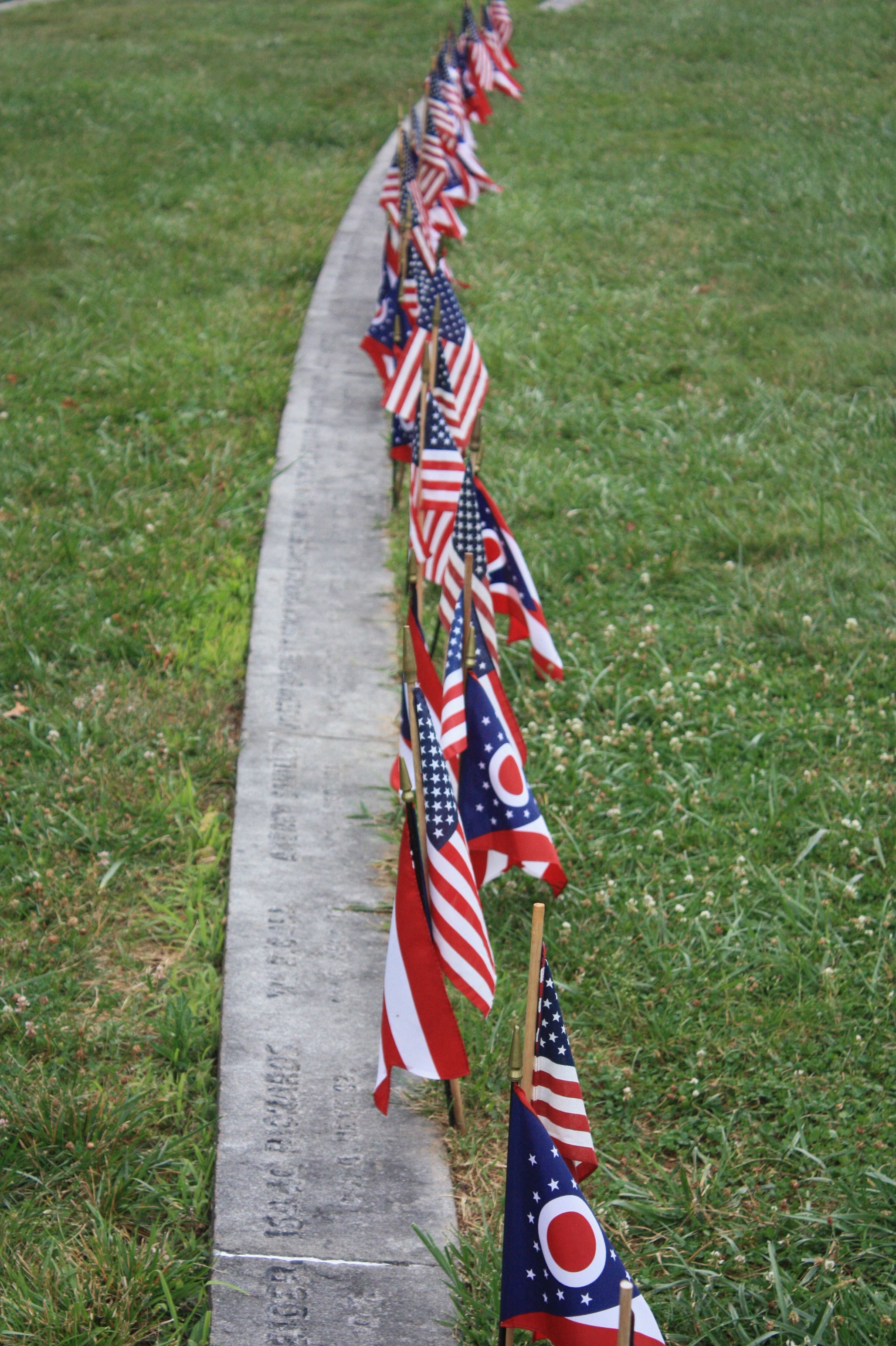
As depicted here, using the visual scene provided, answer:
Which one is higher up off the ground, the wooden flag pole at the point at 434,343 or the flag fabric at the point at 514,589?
the wooden flag pole at the point at 434,343

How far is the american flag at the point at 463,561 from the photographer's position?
468cm

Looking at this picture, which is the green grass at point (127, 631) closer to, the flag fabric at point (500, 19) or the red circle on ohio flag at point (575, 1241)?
the red circle on ohio flag at point (575, 1241)

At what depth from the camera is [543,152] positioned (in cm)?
1230

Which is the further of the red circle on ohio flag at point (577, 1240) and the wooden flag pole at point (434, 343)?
the wooden flag pole at point (434, 343)

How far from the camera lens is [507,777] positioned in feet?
13.0

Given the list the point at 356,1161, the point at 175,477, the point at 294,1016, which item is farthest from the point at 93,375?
the point at 356,1161

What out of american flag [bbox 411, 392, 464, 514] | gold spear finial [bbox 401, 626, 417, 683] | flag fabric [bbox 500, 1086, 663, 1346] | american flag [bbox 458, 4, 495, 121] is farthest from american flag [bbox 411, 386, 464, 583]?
american flag [bbox 458, 4, 495, 121]

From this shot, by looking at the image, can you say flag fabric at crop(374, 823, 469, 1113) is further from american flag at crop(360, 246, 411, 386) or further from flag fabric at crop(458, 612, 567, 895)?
american flag at crop(360, 246, 411, 386)

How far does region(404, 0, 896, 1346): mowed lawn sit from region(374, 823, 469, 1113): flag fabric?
1.16 feet

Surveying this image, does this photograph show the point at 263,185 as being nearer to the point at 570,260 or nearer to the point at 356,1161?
the point at 570,260

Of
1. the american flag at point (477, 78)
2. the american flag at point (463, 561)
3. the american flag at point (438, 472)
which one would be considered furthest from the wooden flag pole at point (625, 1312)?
the american flag at point (477, 78)

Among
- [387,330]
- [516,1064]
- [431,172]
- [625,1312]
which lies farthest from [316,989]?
[431,172]

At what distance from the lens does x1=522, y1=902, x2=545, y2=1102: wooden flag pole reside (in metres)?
2.45

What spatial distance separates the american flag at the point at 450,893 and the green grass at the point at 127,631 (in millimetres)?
875
